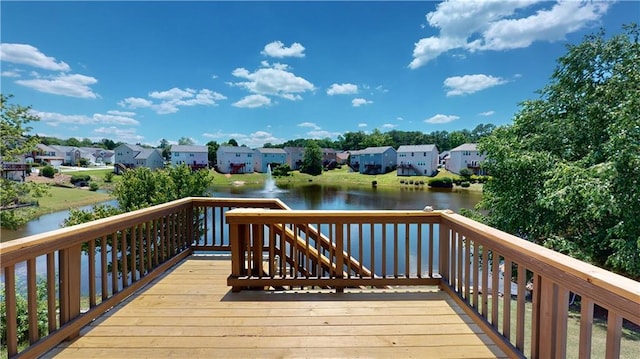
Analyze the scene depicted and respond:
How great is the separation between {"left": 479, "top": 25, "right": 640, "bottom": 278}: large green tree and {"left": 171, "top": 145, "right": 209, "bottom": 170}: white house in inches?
2104

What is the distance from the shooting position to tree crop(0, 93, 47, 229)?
448 inches

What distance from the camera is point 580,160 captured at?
24.7 ft

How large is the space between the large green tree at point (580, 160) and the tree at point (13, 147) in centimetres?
1593

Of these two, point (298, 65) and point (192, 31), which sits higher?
point (298, 65)

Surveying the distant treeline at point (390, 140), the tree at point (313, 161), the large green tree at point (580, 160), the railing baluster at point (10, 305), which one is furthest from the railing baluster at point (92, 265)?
the distant treeline at point (390, 140)

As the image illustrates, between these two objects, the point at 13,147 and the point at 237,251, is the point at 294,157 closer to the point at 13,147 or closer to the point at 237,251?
the point at 13,147

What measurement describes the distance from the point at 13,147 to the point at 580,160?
60.0ft

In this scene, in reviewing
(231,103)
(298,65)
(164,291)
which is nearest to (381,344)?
(164,291)

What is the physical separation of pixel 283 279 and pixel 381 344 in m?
1.22

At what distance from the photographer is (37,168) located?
4069 cm

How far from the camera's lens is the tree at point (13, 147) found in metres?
11.4

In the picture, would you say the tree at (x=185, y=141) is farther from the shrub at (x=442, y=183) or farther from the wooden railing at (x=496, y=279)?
the wooden railing at (x=496, y=279)

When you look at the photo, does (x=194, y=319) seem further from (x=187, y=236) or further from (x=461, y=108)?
(x=461, y=108)

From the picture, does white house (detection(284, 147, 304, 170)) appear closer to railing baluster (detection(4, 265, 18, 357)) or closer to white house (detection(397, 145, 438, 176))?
white house (detection(397, 145, 438, 176))
